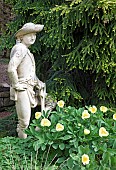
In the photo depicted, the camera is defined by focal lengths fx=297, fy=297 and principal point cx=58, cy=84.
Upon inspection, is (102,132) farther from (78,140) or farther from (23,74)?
(23,74)

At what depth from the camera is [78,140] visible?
268 centimetres

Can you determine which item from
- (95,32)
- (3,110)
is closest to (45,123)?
(95,32)

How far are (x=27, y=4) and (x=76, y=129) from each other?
2.11 metres

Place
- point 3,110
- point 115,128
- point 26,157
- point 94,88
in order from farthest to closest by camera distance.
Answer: point 3,110 < point 94,88 < point 115,128 < point 26,157

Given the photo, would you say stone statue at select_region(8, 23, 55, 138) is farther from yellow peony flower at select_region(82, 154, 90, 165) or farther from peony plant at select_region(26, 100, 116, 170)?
yellow peony flower at select_region(82, 154, 90, 165)

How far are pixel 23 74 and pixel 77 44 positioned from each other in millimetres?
954

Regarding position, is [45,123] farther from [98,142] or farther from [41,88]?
[41,88]

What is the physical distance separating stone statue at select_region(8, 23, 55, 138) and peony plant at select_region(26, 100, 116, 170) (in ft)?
1.10

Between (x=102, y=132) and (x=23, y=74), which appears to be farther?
(x=23, y=74)

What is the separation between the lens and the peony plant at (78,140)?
8.32ft

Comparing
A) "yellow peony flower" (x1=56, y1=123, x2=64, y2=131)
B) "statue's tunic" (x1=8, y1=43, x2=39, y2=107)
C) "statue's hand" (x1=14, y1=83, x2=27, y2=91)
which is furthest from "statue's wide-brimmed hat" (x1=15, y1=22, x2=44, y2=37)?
"yellow peony flower" (x1=56, y1=123, x2=64, y2=131)

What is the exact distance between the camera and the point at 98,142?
272 cm

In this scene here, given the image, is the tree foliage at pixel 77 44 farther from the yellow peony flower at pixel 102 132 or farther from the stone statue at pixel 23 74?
the yellow peony flower at pixel 102 132

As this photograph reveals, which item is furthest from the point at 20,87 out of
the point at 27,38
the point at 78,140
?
the point at 78,140
